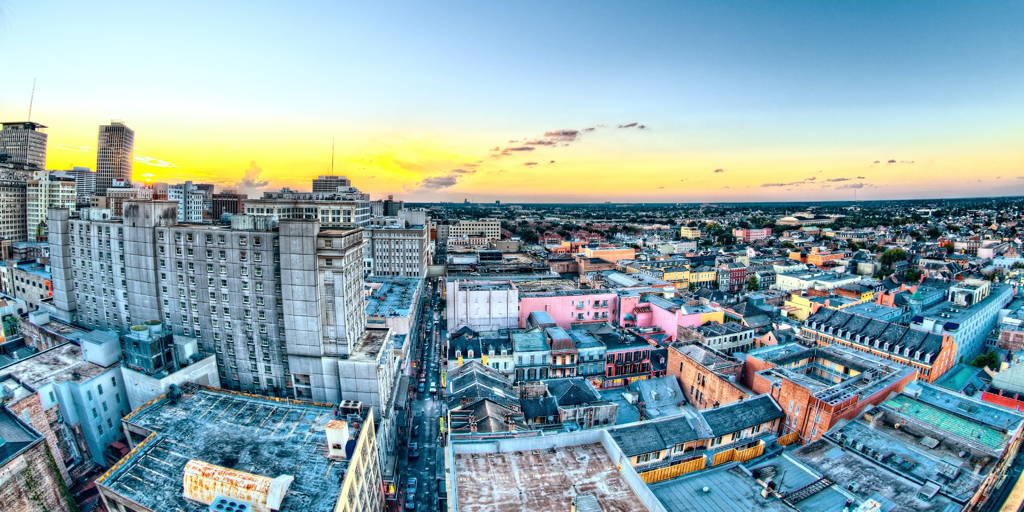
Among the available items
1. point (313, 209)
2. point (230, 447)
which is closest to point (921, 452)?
point (230, 447)

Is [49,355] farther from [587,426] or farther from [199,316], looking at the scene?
[587,426]

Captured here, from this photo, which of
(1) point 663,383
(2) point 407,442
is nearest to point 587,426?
(1) point 663,383

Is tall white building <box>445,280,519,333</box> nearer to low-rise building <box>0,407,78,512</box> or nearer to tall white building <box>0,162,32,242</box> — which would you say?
low-rise building <box>0,407,78,512</box>

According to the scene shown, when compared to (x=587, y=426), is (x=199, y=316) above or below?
above

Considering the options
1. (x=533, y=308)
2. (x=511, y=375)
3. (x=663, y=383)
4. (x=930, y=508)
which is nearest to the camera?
(x=930, y=508)

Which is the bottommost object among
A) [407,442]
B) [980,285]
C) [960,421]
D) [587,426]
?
[407,442]
